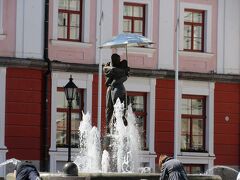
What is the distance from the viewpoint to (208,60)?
116 ft

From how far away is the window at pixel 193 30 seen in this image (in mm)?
35250

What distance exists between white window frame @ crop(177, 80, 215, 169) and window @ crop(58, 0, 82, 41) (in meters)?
4.32

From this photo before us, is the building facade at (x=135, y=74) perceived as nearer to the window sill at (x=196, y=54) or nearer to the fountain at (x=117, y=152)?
the window sill at (x=196, y=54)

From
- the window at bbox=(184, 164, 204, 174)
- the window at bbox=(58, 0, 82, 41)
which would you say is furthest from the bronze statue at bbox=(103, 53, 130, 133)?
the window at bbox=(184, 164, 204, 174)

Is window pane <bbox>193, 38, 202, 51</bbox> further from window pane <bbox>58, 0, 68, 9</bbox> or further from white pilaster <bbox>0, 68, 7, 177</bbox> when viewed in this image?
white pilaster <bbox>0, 68, 7, 177</bbox>

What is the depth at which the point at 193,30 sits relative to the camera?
116 ft

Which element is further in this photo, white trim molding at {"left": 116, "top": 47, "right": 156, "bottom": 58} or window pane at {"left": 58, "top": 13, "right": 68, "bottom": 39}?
white trim molding at {"left": 116, "top": 47, "right": 156, "bottom": 58}

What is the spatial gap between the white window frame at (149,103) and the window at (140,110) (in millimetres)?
146

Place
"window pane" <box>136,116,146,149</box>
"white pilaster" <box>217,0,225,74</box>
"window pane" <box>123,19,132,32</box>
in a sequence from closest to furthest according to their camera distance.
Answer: "window pane" <box>136,116,146,149</box> → "window pane" <box>123,19,132,32</box> → "white pilaster" <box>217,0,225,74</box>

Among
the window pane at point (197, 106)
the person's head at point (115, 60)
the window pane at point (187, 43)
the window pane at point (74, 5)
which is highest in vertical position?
the window pane at point (74, 5)

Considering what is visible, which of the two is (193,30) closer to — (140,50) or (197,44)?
(197,44)

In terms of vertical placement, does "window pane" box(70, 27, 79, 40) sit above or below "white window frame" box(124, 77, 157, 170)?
above

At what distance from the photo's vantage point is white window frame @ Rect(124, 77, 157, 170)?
33.7 m

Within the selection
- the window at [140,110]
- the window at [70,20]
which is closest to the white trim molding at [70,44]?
the window at [70,20]
